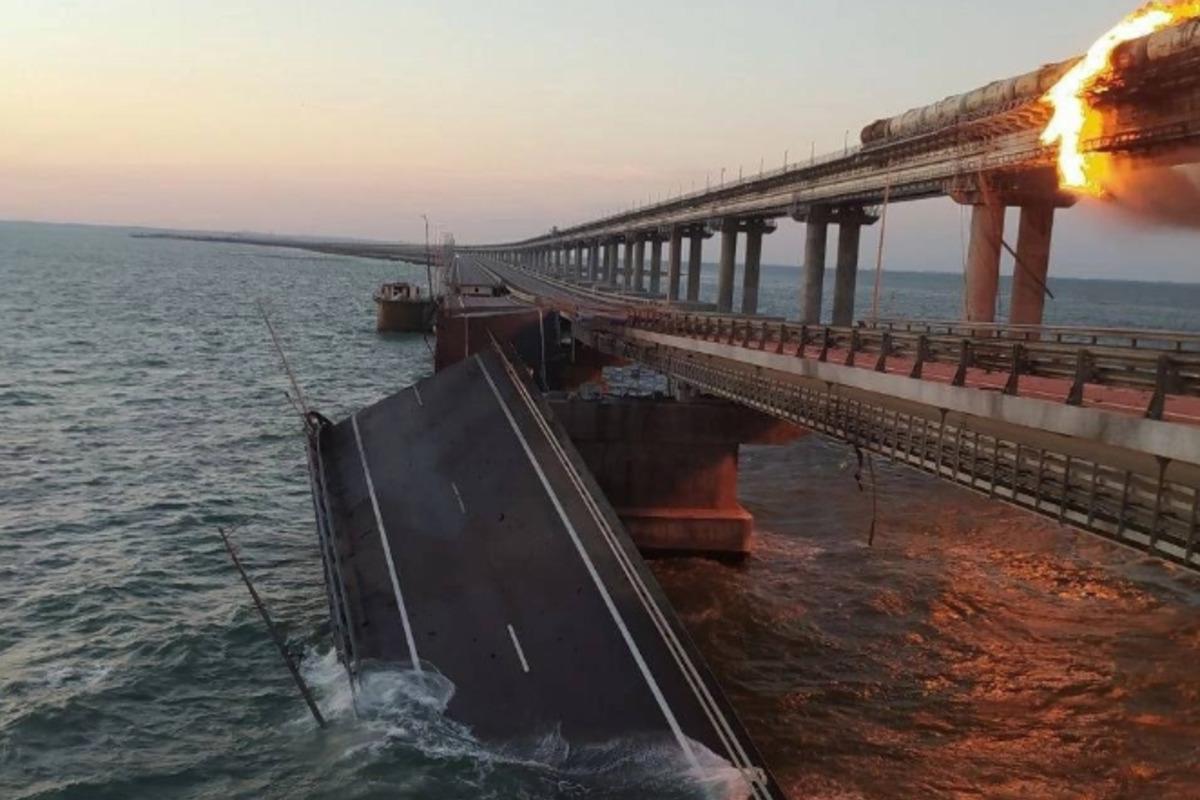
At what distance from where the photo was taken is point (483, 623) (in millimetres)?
23594

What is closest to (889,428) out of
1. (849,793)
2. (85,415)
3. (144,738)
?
(849,793)

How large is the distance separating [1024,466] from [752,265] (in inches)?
2890

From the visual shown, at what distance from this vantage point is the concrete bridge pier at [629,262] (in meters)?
150

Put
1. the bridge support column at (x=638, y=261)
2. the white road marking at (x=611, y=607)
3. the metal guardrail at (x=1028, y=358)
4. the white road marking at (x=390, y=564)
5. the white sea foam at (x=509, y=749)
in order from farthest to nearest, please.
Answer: the bridge support column at (x=638, y=261), the white road marking at (x=390, y=564), the white road marking at (x=611, y=607), the white sea foam at (x=509, y=749), the metal guardrail at (x=1028, y=358)

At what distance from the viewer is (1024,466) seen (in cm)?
1716

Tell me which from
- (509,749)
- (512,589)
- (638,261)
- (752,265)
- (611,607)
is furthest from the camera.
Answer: (638,261)

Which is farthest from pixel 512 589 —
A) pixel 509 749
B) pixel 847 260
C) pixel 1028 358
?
pixel 847 260

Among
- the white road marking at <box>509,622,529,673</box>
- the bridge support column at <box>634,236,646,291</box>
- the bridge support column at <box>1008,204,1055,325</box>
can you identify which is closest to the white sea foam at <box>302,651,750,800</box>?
the white road marking at <box>509,622,529,673</box>

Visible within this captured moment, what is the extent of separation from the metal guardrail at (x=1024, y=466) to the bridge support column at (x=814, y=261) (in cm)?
3734

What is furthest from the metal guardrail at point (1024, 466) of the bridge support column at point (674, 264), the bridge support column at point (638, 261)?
the bridge support column at point (638, 261)

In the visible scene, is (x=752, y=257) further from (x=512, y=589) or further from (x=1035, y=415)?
(x=1035, y=415)

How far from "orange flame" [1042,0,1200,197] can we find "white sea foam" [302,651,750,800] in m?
25.5

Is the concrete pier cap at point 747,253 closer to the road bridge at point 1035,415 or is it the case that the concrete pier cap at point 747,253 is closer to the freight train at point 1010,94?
the freight train at point 1010,94

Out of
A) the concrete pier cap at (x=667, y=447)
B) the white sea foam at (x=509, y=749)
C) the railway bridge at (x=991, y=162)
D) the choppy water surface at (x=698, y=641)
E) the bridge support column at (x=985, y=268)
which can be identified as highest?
the railway bridge at (x=991, y=162)
